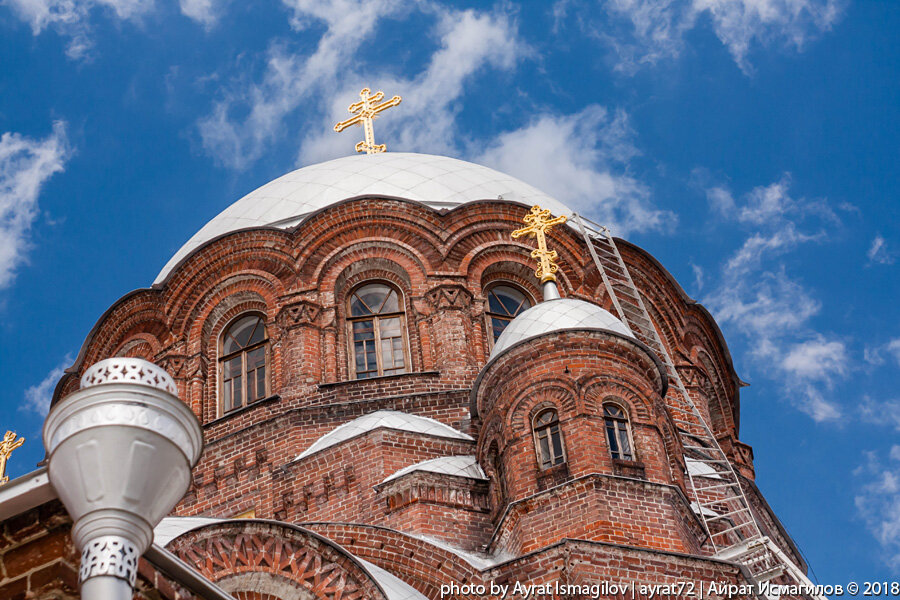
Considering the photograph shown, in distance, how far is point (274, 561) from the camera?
14.7 m

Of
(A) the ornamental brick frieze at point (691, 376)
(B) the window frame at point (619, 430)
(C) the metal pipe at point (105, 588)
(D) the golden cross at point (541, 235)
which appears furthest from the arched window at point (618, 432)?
(C) the metal pipe at point (105, 588)

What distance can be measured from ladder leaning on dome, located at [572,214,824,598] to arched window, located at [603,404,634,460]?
4.11 ft

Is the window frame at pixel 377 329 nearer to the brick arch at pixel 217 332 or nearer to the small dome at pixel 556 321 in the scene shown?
the brick arch at pixel 217 332

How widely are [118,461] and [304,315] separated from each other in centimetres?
1431

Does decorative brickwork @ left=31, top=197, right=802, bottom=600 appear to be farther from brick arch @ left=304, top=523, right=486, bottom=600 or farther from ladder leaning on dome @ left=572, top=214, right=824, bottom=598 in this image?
ladder leaning on dome @ left=572, top=214, right=824, bottom=598

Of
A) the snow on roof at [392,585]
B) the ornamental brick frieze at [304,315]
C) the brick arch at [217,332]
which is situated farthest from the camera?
the brick arch at [217,332]

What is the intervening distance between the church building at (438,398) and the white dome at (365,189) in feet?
0.19

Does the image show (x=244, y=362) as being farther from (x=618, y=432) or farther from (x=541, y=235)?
(x=618, y=432)

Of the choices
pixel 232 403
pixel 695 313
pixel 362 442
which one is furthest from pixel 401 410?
pixel 695 313

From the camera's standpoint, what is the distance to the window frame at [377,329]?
20500 mm

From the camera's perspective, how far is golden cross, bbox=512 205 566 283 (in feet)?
62.4

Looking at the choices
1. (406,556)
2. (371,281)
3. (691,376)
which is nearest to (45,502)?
(406,556)

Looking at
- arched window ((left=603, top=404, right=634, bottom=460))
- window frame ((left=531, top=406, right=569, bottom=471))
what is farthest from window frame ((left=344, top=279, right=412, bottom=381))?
arched window ((left=603, top=404, right=634, bottom=460))

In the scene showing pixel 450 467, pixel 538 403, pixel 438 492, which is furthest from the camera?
pixel 450 467
